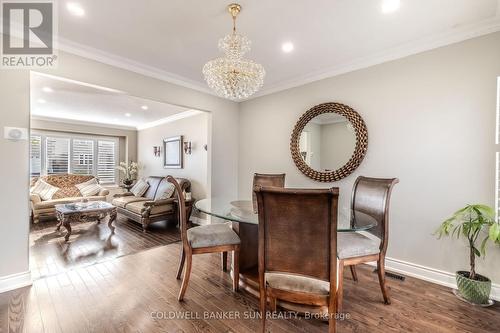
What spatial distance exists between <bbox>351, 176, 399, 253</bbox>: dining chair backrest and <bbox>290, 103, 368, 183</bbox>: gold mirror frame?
51 centimetres

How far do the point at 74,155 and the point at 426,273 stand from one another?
7921 mm

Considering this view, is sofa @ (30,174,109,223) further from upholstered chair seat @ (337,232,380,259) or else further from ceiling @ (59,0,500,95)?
upholstered chair seat @ (337,232,380,259)

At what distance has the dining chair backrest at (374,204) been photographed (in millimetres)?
1992

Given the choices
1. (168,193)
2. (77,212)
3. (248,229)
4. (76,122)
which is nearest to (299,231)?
(248,229)

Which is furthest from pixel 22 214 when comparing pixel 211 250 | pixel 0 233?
pixel 211 250

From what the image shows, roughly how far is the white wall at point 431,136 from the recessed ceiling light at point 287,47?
0.85 meters

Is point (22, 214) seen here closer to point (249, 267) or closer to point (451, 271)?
point (249, 267)

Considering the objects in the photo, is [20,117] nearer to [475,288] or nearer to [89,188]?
[89,188]

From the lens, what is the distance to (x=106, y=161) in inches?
269

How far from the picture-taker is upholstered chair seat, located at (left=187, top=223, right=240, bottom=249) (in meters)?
2.10

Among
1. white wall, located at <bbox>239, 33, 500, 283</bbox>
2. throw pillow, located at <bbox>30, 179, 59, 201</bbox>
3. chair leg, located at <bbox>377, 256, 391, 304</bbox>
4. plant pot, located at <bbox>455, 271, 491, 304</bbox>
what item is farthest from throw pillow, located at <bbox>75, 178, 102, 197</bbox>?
plant pot, located at <bbox>455, 271, 491, 304</bbox>

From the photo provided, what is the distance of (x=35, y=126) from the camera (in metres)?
5.59

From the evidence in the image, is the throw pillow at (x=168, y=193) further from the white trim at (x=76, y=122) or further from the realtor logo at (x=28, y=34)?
the white trim at (x=76, y=122)

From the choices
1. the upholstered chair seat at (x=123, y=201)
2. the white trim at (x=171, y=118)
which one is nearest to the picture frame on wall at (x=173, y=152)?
the white trim at (x=171, y=118)
